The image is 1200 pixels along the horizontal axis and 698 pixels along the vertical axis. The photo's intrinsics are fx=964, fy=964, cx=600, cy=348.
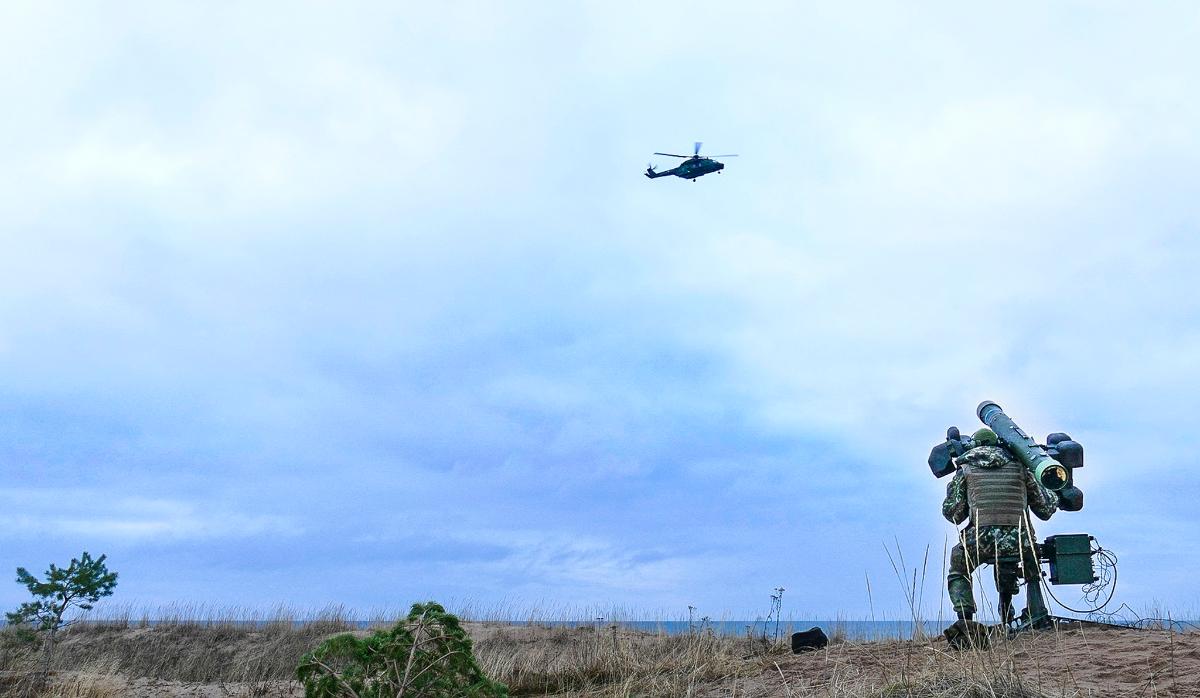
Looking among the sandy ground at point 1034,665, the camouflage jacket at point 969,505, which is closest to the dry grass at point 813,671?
the sandy ground at point 1034,665

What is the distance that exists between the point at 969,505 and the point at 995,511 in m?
0.35

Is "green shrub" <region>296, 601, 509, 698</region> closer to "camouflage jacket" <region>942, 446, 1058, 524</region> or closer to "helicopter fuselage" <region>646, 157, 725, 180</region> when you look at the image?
"camouflage jacket" <region>942, 446, 1058, 524</region>

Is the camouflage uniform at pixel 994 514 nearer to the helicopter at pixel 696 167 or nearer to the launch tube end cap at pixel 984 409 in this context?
the launch tube end cap at pixel 984 409

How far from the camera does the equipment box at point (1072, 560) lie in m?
10.5

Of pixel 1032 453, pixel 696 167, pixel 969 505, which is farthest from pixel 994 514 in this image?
pixel 696 167

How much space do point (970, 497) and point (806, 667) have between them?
2.85 meters

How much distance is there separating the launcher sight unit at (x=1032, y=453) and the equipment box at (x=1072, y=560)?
→ 0.51 m

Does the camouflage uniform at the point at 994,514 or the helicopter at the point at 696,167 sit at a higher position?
the helicopter at the point at 696,167

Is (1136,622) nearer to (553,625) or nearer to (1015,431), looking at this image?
(1015,431)

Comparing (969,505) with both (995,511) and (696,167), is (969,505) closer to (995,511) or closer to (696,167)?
(995,511)

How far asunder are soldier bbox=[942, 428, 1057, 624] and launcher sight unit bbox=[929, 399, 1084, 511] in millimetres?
158

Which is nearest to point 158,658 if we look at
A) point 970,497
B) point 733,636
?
point 733,636

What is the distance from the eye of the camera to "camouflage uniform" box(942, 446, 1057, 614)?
33.2 ft

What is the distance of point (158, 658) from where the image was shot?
20703mm
